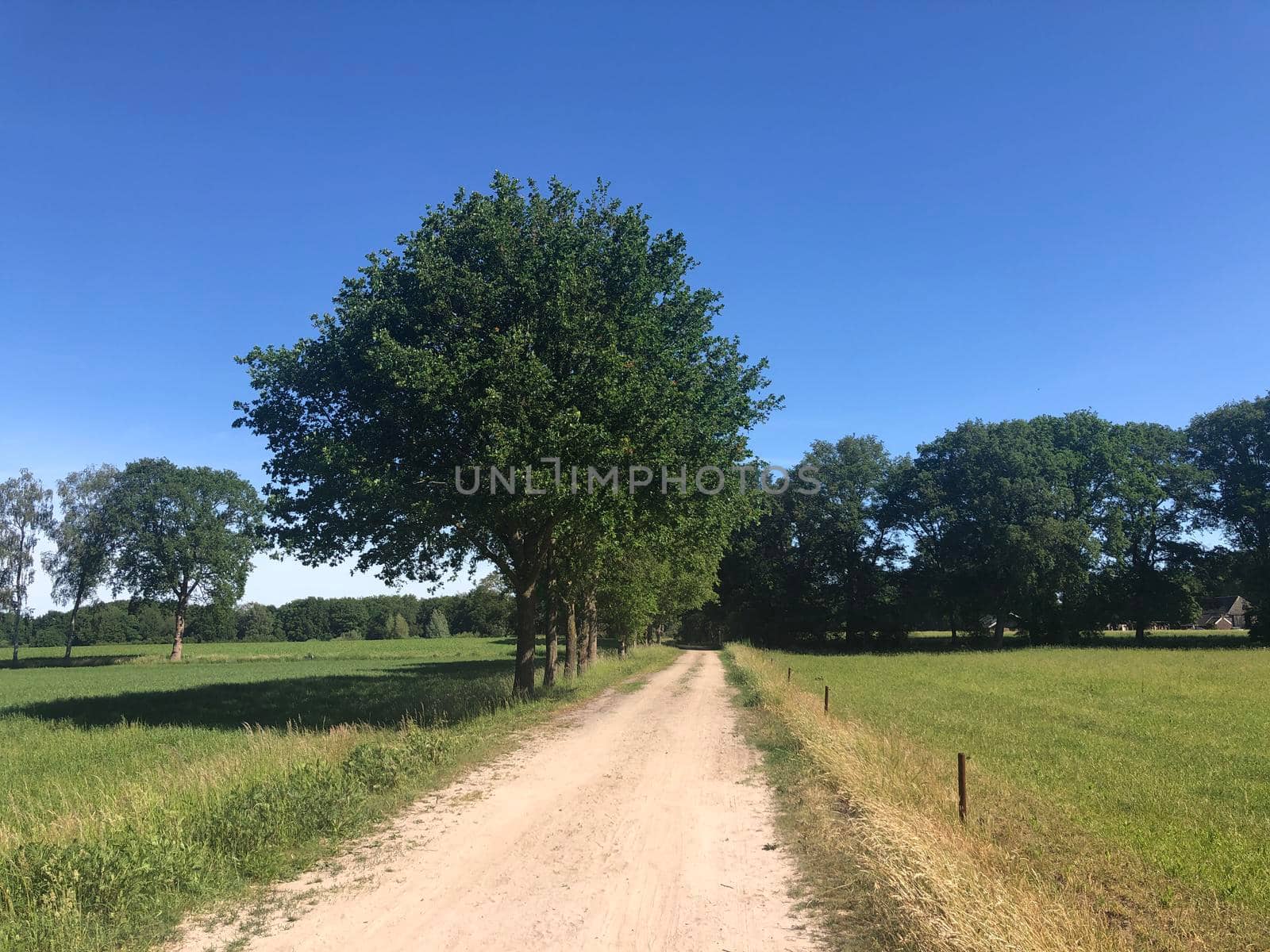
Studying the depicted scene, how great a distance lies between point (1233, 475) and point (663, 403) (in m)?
68.1

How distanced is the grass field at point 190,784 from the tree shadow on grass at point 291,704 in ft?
0.45

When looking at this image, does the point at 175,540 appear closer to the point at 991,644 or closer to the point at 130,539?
the point at 130,539

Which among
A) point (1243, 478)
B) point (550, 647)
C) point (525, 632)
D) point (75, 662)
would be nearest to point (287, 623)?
point (75, 662)

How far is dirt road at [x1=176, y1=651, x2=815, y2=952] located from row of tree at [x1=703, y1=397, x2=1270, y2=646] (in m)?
56.2

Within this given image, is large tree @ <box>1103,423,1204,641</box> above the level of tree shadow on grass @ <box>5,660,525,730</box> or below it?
above

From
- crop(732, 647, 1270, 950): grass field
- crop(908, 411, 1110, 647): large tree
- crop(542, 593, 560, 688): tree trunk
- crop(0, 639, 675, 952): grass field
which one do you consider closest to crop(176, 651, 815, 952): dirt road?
crop(0, 639, 675, 952): grass field

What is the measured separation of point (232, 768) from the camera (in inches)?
447

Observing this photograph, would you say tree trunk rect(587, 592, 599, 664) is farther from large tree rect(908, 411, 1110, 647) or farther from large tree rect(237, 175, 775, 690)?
large tree rect(908, 411, 1110, 647)

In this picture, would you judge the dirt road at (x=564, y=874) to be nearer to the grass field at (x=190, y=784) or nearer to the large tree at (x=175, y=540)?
the grass field at (x=190, y=784)

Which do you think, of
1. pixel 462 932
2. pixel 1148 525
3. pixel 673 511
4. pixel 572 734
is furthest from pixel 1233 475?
pixel 462 932

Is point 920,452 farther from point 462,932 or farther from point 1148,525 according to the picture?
point 462,932

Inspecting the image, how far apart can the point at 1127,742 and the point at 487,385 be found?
700 inches

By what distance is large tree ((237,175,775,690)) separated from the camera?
17875 mm

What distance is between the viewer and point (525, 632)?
77.6ft
